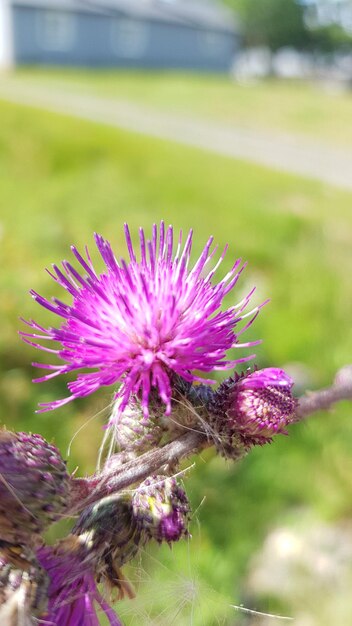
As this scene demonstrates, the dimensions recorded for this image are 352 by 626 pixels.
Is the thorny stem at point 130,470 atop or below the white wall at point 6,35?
below

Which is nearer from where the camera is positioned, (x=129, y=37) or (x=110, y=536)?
(x=110, y=536)

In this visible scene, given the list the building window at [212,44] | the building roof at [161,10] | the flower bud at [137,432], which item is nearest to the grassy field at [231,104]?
the building roof at [161,10]

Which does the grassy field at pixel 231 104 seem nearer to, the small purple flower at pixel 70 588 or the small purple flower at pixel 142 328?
the small purple flower at pixel 142 328

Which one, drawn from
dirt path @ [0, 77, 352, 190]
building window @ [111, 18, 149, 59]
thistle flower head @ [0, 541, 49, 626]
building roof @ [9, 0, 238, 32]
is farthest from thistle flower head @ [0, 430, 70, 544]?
building window @ [111, 18, 149, 59]

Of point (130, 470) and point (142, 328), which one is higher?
point (142, 328)

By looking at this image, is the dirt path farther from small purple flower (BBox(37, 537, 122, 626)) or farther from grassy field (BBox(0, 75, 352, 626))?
small purple flower (BBox(37, 537, 122, 626))

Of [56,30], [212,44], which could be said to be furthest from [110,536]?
[212,44]

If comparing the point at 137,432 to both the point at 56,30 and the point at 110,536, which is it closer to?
the point at 110,536
